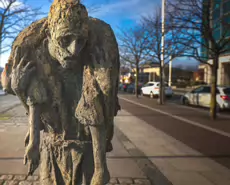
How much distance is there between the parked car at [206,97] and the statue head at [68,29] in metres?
15.1

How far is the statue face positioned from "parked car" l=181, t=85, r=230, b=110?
592 inches

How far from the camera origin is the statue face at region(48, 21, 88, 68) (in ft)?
5.81

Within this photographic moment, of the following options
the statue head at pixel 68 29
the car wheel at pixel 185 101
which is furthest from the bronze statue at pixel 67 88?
the car wheel at pixel 185 101

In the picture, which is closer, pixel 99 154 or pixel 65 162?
pixel 99 154

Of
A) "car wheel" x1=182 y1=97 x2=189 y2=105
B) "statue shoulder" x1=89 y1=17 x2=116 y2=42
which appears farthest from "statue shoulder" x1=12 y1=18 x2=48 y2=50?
"car wheel" x1=182 y1=97 x2=189 y2=105

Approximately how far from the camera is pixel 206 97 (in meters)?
17.1

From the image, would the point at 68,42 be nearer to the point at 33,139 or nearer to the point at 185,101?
the point at 33,139

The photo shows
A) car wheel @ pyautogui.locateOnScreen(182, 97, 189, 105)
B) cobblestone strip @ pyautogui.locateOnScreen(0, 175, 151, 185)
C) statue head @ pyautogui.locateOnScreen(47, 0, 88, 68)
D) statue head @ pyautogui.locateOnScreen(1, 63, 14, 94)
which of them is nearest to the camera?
statue head @ pyautogui.locateOnScreen(47, 0, 88, 68)

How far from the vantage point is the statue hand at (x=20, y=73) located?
1944mm

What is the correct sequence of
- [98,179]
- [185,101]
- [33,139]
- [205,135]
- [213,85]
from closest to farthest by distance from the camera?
[98,179] < [33,139] < [205,135] < [213,85] < [185,101]

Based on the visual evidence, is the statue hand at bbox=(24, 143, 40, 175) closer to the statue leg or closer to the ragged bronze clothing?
the ragged bronze clothing

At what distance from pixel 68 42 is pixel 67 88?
16.8 inches

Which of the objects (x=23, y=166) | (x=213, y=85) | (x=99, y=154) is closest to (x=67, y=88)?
(x=99, y=154)

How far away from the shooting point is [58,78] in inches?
81.1
